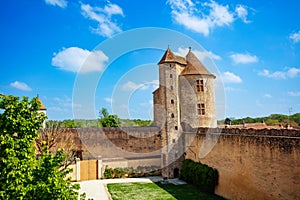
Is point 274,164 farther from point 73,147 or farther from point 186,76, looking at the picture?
point 73,147

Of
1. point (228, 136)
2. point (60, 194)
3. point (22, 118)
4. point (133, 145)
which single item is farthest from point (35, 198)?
point (133, 145)

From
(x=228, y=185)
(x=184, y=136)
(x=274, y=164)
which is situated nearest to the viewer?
(x=274, y=164)

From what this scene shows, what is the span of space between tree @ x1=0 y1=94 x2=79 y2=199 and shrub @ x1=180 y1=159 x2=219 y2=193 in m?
11.7

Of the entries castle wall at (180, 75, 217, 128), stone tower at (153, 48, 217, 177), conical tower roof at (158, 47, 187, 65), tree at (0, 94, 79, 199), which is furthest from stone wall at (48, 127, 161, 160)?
tree at (0, 94, 79, 199)

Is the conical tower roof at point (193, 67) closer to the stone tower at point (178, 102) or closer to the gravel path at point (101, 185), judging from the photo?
the stone tower at point (178, 102)

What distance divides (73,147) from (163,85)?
9.42 metres

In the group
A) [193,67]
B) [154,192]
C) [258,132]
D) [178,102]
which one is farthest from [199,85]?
[154,192]

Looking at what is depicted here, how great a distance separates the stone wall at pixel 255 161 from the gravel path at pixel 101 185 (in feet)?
15.3

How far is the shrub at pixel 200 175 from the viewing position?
51.7ft

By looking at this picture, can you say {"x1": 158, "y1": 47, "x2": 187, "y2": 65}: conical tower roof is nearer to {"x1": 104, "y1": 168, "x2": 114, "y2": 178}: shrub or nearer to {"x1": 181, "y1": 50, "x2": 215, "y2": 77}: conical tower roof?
{"x1": 181, "y1": 50, "x2": 215, "y2": 77}: conical tower roof

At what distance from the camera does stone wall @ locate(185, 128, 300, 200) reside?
1026 centimetres

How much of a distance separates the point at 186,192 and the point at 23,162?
40.4 feet

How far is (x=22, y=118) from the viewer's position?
5.64 meters

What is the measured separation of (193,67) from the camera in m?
21.8
